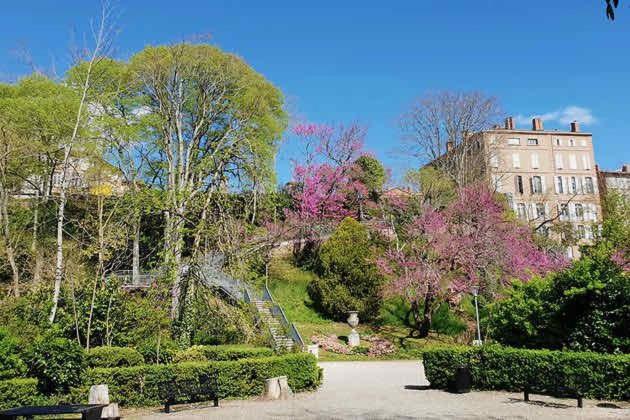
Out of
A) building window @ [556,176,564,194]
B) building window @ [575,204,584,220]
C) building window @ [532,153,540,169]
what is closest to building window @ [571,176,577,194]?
building window @ [556,176,564,194]

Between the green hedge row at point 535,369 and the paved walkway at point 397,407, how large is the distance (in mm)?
457

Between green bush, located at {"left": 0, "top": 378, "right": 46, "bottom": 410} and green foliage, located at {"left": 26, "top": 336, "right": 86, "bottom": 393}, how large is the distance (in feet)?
1.21

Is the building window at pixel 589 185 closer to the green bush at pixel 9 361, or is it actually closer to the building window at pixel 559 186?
the building window at pixel 559 186

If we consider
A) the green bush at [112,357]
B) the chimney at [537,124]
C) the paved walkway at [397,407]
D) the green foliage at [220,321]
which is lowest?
the paved walkway at [397,407]

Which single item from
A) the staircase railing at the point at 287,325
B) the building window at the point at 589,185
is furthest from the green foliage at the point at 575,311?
the building window at the point at 589,185

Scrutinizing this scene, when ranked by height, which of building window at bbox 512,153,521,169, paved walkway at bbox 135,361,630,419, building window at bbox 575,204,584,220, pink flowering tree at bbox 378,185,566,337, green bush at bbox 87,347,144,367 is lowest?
paved walkway at bbox 135,361,630,419

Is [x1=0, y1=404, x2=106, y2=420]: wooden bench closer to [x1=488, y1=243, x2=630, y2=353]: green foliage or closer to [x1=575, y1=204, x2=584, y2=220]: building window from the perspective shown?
[x1=488, y1=243, x2=630, y2=353]: green foliage

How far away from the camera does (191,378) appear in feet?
42.5

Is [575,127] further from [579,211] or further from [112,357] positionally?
[112,357]

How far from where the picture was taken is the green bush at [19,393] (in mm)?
11344

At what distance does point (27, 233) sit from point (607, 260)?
2397 centimetres

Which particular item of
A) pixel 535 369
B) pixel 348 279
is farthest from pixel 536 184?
pixel 535 369

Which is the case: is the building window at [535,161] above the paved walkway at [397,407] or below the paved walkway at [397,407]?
above

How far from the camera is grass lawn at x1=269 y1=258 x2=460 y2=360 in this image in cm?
2495
